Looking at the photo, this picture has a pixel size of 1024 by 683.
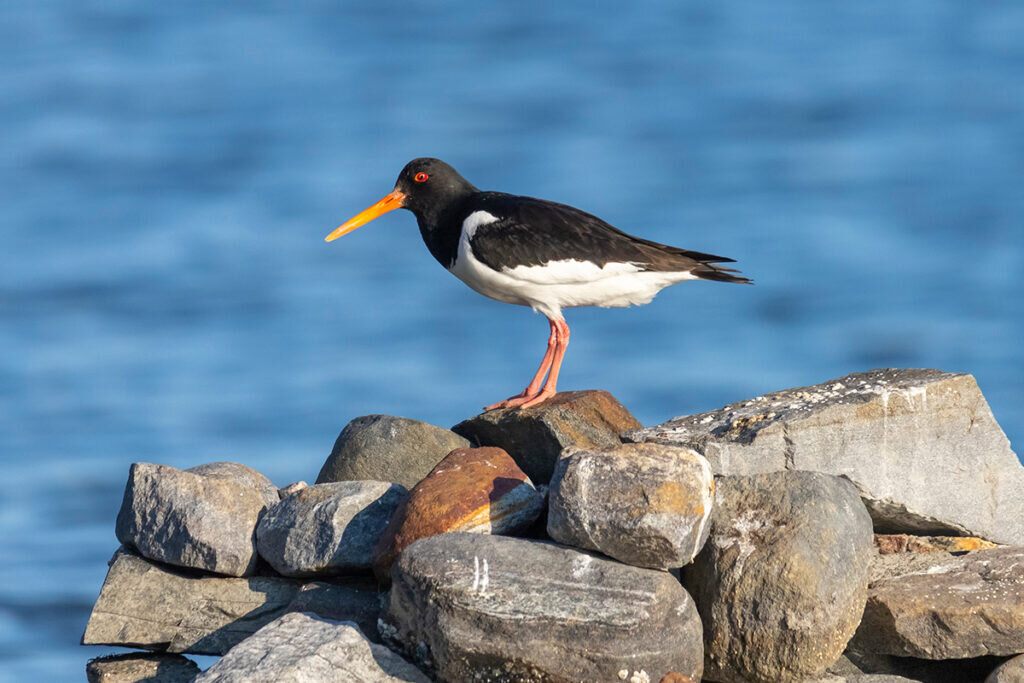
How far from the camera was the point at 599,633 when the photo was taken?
23.9ft

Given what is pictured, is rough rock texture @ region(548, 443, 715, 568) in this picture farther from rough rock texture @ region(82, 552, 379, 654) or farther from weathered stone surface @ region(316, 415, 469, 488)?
weathered stone surface @ region(316, 415, 469, 488)

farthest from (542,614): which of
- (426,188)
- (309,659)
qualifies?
(426,188)

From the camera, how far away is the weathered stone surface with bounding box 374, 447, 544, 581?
26.6 feet

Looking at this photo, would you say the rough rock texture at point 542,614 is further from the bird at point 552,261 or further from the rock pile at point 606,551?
the bird at point 552,261

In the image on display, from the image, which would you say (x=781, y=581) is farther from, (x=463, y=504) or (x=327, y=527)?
(x=327, y=527)

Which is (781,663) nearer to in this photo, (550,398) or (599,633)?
(599,633)

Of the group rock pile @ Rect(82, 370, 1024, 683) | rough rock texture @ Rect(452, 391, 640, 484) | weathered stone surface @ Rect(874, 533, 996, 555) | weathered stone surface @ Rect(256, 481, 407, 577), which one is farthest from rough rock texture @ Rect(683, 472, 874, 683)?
weathered stone surface @ Rect(256, 481, 407, 577)

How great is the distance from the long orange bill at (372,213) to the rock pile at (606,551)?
2774 mm

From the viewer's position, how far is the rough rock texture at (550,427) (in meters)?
9.77

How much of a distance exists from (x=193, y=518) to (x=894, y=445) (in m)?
4.82

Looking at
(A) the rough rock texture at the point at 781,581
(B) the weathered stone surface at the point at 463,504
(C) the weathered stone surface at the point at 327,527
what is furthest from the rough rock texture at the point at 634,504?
(C) the weathered stone surface at the point at 327,527

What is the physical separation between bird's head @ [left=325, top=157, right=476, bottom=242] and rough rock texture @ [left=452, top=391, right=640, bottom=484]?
2.43 meters

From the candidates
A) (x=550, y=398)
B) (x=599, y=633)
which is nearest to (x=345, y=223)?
(x=550, y=398)

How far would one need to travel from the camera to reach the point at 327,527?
853 centimetres
